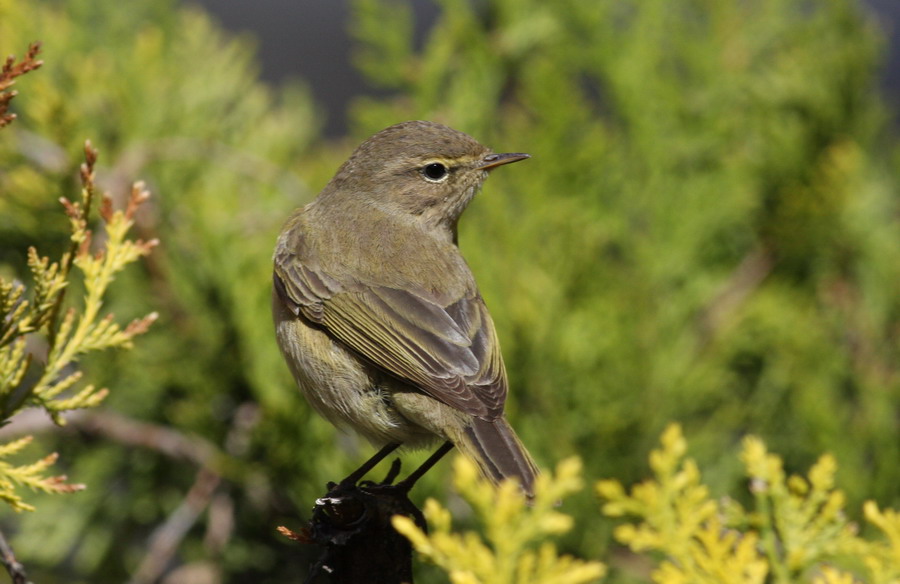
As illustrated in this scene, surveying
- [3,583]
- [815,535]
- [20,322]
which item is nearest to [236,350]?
[3,583]

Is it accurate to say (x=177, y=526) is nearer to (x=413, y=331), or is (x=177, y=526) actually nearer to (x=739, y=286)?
(x=413, y=331)

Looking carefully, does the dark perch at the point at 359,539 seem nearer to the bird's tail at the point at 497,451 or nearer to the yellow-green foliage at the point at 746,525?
the bird's tail at the point at 497,451

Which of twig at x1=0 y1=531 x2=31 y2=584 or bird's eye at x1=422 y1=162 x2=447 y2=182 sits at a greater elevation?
bird's eye at x1=422 y1=162 x2=447 y2=182

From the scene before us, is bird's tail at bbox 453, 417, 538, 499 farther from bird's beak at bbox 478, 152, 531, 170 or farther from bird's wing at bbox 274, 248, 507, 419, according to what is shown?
bird's beak at bbox 478, 152, 531, 170

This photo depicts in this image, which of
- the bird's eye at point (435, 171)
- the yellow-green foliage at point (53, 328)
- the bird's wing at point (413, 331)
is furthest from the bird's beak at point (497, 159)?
the yellow-green foliage at point (53, 328)

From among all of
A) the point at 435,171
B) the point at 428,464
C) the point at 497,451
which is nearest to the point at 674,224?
the point at 435,171

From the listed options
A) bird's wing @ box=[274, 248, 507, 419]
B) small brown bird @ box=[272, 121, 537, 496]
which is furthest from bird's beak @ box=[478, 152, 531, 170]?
bird's wing @ box=[274, 248, 507, 419]
